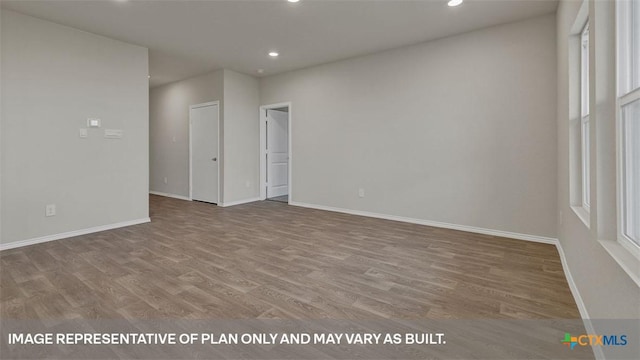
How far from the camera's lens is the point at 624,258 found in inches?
49.5

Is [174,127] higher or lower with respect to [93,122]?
higher

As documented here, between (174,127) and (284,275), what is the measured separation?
5.48 m

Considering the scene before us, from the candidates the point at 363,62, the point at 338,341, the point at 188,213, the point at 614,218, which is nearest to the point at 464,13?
the point at 363,62

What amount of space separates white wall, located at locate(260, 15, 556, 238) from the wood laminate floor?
57 centimetres

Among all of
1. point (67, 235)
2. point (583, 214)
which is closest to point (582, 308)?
point (583, 214)

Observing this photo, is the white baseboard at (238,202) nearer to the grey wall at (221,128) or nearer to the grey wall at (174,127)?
the grey wall at (221,128)

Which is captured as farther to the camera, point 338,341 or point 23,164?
point 23,164

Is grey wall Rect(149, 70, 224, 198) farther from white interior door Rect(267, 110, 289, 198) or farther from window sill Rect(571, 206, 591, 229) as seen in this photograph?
window sill Rect(571, 206, 591, 229)

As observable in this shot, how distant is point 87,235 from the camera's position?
3754 mm

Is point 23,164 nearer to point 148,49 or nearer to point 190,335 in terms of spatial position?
point 148,49

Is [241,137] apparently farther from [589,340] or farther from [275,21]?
[589,340]

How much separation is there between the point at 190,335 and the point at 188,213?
146 inches

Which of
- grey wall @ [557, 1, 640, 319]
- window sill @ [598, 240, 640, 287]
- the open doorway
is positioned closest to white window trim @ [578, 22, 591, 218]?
grey wall @ [557, 1, 640, 319]

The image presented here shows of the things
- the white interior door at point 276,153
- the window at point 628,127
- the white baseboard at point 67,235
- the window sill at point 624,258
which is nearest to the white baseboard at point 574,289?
the window sill at point 624,258
